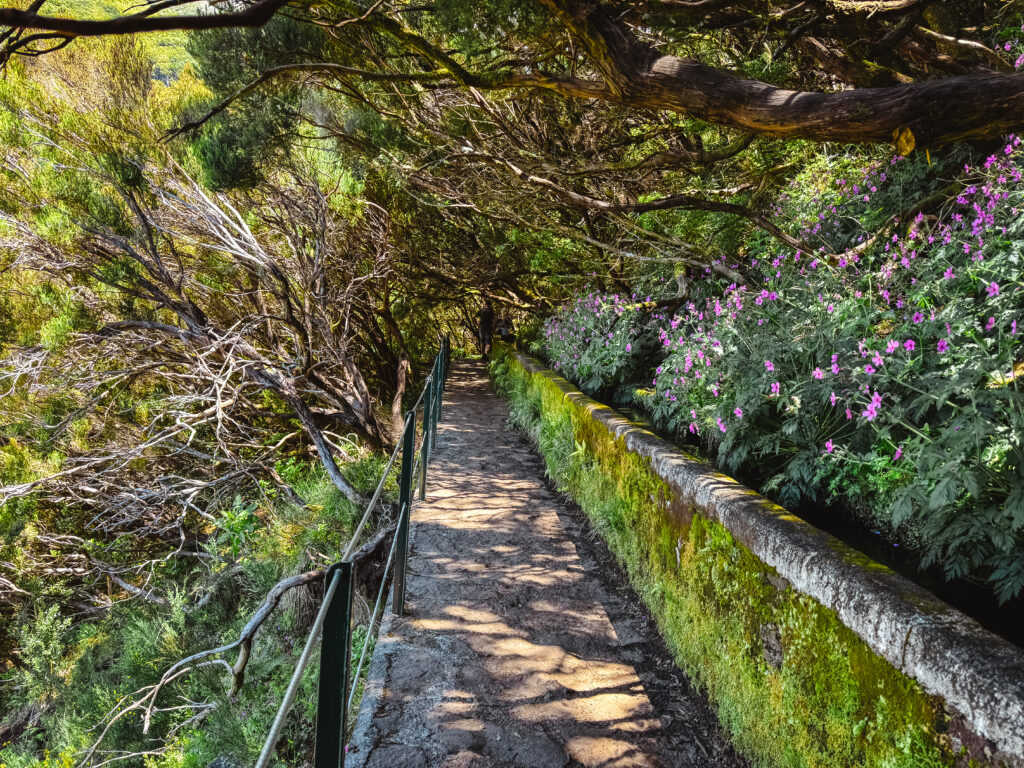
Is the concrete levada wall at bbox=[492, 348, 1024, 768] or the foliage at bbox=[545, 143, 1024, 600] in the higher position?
the foliage at bbox=[545, 143, 1024, 600]

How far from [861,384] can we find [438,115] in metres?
5.79

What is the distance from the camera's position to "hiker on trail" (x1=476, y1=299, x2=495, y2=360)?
61.1 feet

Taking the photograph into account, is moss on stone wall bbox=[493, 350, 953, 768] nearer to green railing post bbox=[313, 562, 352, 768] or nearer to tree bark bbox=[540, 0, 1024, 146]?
green railing post bbox=[313, 562, 352, 768]

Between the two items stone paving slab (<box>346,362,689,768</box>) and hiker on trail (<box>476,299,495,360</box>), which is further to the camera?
hiker on trail (<box>476,299,495,360</box>)

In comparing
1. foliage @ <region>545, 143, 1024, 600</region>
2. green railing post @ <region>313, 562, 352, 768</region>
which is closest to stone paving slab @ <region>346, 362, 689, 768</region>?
green railing post @ <region>313, 562, 352, 768</region>

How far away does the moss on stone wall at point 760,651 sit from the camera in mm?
1906

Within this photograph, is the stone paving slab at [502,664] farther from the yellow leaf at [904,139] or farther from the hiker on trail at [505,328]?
the hiker on trail at [505,328]

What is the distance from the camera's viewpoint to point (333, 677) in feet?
6.41

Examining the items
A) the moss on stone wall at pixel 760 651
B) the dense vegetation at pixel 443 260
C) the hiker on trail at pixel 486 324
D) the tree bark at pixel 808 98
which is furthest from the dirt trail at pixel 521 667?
the hiker on trail at pixel 486 324

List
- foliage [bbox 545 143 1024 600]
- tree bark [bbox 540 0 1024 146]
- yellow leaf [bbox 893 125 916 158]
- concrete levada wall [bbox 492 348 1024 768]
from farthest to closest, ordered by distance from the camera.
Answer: yellow leaf [bbox 893 125 916 158], tree bark [bbox 540 0 1024 146], foliage [bbox 545 143 1024 600], concrete levada wall [bbox 492 348 1024 768]

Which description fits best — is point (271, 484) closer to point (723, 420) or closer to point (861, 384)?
point (723, 420)

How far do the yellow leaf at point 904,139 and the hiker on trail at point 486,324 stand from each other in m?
15.4

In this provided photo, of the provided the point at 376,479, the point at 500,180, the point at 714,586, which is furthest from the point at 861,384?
the point at 376,479

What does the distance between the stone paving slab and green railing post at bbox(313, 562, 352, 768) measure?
74 centimetres
